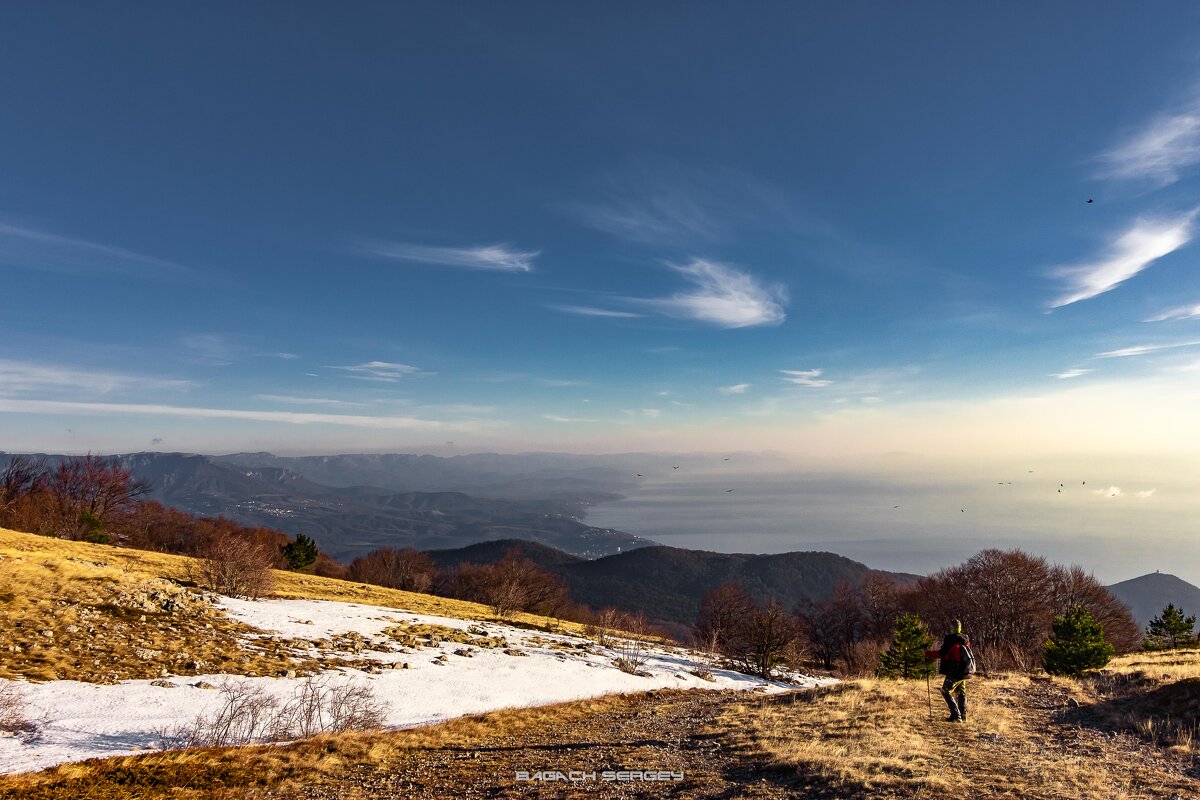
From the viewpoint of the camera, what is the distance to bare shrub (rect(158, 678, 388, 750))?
37.4 ft

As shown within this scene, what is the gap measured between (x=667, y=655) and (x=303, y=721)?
2720cm

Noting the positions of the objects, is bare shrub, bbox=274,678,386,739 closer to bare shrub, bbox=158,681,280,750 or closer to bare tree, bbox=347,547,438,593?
bare shrub, bbox=158,681,280,750

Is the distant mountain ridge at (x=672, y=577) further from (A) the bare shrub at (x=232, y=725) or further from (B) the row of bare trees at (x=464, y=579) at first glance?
(A) the bare shrub at (x=232, y=725)

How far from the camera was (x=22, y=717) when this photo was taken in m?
10.9

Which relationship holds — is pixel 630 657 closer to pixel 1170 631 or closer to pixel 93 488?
pixel 1170 631

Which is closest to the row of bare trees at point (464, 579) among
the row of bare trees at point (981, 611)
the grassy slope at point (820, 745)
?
the row of bare trees at point (981, 611)

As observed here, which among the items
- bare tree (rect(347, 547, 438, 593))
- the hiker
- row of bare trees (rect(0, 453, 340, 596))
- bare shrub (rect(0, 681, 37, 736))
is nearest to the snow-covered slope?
bare shrub (rect(0, 681, 37, 736))

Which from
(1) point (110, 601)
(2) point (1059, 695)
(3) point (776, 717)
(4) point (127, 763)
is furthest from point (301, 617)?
(2) point (1059, 695)

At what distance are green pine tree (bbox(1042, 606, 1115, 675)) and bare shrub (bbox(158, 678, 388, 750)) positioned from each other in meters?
31.8

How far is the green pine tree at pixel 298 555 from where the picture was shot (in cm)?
6278

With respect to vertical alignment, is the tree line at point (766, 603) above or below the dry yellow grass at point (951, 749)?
below

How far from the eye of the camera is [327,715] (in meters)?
14.2

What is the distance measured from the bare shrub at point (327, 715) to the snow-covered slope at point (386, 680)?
81cm

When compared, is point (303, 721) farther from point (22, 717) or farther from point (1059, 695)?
point (1059, 695)
